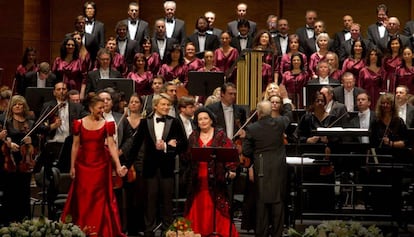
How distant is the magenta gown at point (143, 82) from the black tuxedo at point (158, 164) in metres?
2.83

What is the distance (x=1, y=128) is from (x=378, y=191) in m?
3.83

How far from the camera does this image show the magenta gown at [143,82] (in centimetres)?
1158

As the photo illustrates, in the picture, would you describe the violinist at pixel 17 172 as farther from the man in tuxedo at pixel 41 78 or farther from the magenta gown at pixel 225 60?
the magenta gown at pixel 225 60

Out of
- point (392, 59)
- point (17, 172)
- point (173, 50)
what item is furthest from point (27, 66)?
point (392, 59)

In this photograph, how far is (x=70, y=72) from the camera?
11859mm

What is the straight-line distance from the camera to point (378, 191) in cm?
948

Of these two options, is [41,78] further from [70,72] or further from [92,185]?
[92,185]

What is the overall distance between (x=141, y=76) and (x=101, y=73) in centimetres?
51

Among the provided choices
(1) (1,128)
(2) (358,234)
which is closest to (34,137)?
(1) (1,128)

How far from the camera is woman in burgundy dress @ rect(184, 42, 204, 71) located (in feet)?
39.1

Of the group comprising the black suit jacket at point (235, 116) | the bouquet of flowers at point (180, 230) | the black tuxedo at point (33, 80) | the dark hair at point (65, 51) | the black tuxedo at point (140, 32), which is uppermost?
the black tuxedo at point (140, 32)

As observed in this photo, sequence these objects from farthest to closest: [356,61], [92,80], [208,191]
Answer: [356,61] < [92,80] < [208,191]

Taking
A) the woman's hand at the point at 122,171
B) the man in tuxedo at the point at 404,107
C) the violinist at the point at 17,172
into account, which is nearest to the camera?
the woman's hand at the point at 122,171

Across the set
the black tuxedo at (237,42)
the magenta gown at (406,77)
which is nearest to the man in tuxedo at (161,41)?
the black tuxedo at (237,42)
